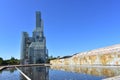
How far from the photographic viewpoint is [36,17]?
119750 mm

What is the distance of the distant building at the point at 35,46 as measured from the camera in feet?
374

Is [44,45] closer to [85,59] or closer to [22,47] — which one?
[22,47]

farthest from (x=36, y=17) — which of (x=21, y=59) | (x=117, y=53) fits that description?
(x=117, y=53)

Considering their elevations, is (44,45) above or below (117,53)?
above

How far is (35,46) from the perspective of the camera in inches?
4476

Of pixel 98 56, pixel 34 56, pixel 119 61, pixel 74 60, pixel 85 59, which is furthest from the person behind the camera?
pixel 34 56

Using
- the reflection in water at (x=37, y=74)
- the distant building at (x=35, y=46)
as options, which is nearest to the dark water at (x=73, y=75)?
the reflection in water at (x=37, y=74)

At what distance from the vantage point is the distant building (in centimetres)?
11400

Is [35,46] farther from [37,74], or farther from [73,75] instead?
[73,75]

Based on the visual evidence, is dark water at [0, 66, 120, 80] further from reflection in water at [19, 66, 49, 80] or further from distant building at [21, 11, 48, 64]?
distant building at [21, 11, 48, 64]

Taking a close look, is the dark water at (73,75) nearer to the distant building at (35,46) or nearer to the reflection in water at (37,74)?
the reflection in water at (37,74)

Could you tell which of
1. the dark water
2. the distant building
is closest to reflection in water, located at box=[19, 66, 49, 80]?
the dark water

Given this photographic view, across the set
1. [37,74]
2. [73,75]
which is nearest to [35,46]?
[37,74]

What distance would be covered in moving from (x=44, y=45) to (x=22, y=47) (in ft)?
45.0
